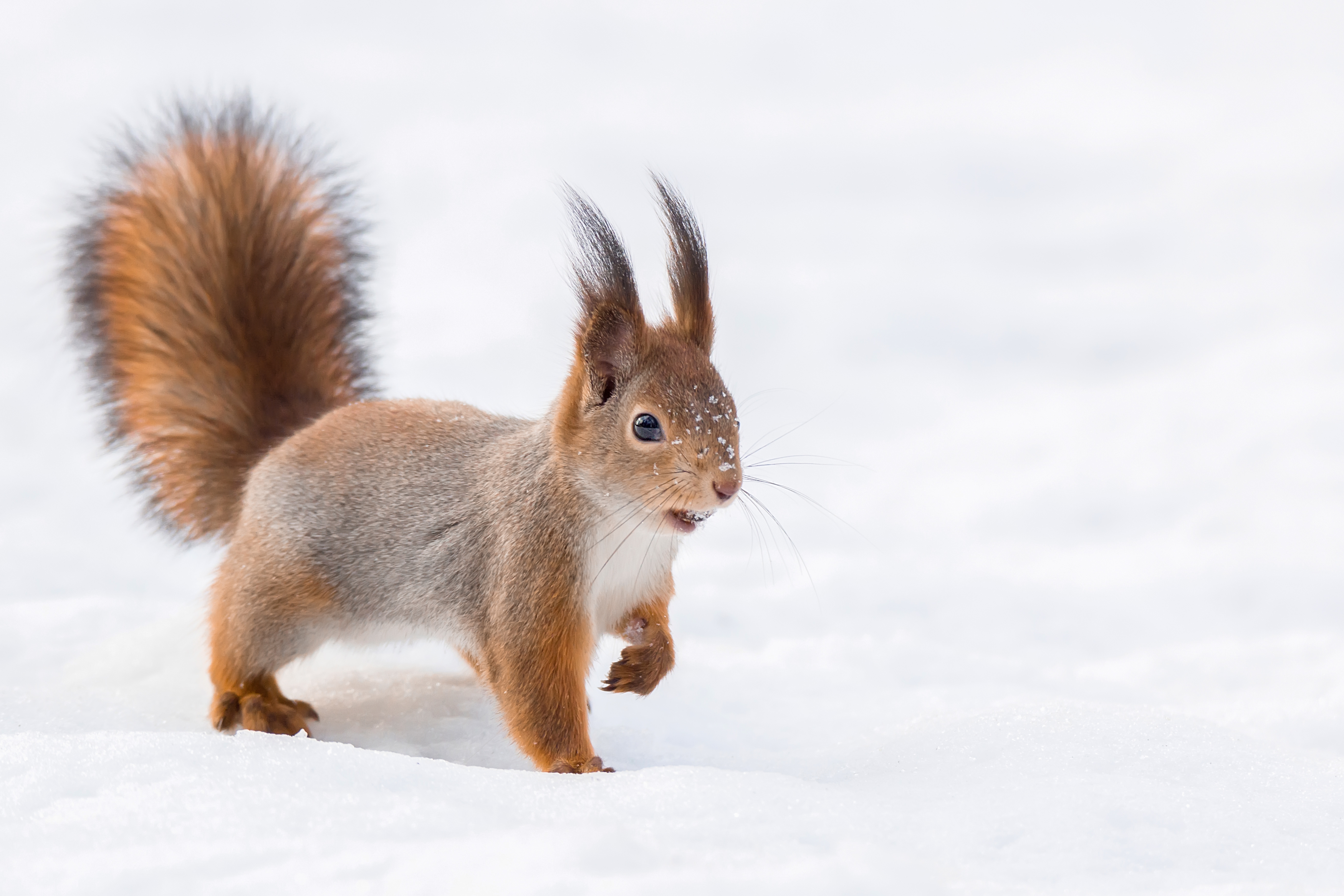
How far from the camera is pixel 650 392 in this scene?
203 cm

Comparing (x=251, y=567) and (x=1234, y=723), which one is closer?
(x=251, y=567)

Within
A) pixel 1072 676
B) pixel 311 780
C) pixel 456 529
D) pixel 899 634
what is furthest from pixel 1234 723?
pixel 311 780

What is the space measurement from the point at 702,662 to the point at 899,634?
0.62 meters

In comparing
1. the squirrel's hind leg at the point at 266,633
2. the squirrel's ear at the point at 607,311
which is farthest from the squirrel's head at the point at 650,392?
the squirrel's hind leg at the point at 266,633

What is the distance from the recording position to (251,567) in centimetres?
236

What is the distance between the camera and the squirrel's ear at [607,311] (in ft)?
6.84

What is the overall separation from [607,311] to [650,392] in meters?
0.16

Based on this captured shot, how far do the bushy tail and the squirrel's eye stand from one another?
1.04 meters

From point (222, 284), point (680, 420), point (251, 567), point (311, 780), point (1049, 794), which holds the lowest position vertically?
point (311, 780)

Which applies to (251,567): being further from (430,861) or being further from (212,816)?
(430,861)

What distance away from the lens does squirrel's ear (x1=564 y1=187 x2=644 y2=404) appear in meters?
2.08

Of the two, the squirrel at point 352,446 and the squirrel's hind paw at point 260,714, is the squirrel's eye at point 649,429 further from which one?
the squirrel's hind paw at point 260,714

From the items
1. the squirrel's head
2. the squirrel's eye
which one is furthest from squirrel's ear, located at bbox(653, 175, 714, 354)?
the squirrel's eye

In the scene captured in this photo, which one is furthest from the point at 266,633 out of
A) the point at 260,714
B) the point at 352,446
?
the point at 352,446
